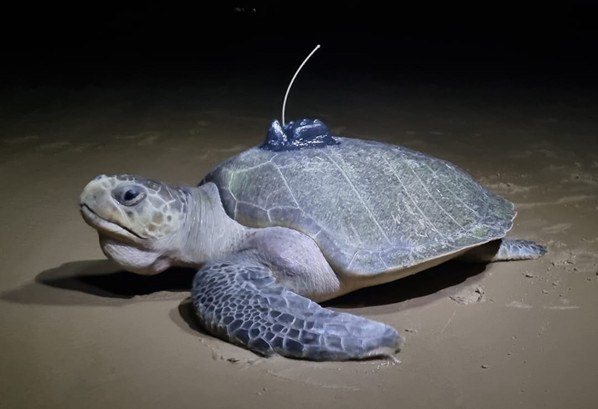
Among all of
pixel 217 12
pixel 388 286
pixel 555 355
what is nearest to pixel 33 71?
pixel 217 12

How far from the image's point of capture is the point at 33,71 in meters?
6.91

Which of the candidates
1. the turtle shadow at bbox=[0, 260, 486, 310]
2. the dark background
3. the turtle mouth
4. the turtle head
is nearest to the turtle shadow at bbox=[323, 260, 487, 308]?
the turtle shadow at bbox=[0, 260, 486, 310]

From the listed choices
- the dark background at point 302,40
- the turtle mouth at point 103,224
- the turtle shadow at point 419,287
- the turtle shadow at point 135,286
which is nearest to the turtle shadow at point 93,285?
the turtle shadow at point 135,286

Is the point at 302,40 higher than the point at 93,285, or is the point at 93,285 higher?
the point at 302,40

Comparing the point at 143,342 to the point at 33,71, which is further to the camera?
the point at 33,71

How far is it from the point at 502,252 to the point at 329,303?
88cm

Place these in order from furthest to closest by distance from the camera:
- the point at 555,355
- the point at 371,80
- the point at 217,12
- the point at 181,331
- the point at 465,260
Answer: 1. the point at 217,12
2. the point at 371,80
3. the point at 465,260
4. the point at 181,331
5. the point at 555,355

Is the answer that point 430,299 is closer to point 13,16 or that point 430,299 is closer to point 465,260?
point 465,260

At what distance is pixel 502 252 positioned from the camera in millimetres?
2783

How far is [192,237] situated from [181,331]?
1.42ft

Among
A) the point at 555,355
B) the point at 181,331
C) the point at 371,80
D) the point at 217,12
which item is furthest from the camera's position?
the point at 217,12

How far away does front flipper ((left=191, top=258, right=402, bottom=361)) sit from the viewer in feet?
6.54

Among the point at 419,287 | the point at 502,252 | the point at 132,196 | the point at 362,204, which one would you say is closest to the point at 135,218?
the point at 132,196

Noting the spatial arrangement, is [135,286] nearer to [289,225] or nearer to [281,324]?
[289,225]
